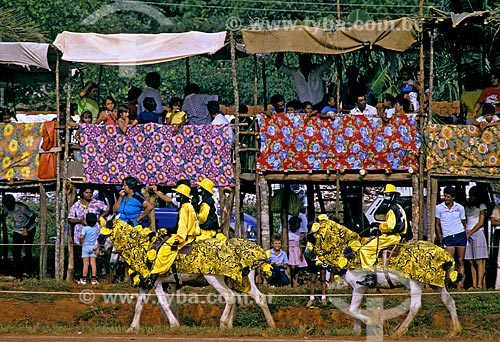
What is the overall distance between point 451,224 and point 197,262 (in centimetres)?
524

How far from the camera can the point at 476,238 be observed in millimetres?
22172

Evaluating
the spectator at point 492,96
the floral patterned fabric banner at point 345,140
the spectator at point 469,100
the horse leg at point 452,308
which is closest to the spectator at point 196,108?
the floral patterned fabric banner at point 345,140

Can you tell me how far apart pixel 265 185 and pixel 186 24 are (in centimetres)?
1672

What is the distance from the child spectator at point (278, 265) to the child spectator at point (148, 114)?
10.1 feet

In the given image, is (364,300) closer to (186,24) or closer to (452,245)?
(452,245)

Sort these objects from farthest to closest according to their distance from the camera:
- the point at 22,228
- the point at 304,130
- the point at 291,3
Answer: the point at 291,3, the point at 22,228, the point at 304,130

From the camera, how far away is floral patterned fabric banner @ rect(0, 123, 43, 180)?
23.3 m

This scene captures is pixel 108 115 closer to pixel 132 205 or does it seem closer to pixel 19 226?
pixel 132 205

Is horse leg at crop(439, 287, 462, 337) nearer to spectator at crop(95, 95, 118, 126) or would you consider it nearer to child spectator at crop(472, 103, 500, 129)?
child spectator at crop(472, 103, 500, 129)

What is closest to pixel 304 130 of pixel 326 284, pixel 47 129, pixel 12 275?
pixel 326 284

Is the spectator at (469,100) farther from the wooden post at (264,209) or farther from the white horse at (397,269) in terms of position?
the white horse at (397,269)

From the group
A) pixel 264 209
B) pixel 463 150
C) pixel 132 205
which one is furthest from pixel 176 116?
pixel 463 150

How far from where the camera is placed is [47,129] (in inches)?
913

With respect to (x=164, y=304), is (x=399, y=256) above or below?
above
